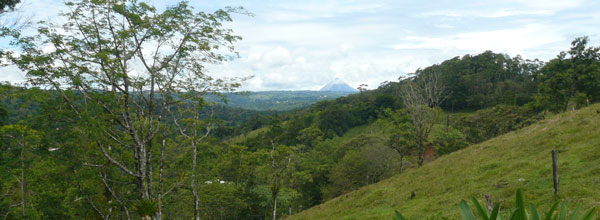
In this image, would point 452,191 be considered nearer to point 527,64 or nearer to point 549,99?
point 549,99

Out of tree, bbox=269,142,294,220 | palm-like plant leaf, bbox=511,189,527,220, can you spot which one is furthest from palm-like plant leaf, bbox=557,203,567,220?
tree, bbox=269,142,294,220

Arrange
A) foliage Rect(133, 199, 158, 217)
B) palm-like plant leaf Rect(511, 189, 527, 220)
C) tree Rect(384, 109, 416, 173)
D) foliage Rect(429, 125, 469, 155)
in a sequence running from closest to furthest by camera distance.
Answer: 1. palm-like plant leaf Rect(511, 189, 527, 220)
2. foliage Rect(133, 199, 158, 217)
3. tree Rect(384, 109, 416, 173)
4. foliage Rect(429, 125, 469, 155)

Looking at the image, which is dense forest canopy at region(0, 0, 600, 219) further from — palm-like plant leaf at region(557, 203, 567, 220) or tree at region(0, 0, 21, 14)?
palm-like plant leaf at region(557, 203, 567, 220)

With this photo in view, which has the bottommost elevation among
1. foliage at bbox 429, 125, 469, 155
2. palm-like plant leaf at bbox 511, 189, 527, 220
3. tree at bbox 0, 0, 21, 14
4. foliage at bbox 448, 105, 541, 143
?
foliage at bbox 429, 125, 469, 155

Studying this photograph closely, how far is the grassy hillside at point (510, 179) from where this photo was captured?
35.9ft

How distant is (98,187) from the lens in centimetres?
→ 1802

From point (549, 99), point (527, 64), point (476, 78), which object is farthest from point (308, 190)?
point (527, 64)

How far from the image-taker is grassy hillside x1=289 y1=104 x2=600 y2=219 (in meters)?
11.0

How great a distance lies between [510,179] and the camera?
13.7m

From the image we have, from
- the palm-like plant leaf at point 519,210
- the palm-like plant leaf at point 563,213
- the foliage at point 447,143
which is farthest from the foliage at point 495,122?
the palm-like plant leaf at point 519,210

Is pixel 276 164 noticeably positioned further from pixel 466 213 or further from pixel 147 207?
pixel 466 213

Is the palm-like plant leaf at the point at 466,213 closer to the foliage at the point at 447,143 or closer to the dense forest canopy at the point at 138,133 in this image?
the dense forest canopy at the point at 138,133

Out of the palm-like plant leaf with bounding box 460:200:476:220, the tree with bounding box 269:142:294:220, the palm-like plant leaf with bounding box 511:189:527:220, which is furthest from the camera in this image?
the tree with bounding box 269:142:294:220

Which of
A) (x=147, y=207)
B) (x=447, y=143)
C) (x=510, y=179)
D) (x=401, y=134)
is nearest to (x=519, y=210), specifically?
(x=147, y=207)
